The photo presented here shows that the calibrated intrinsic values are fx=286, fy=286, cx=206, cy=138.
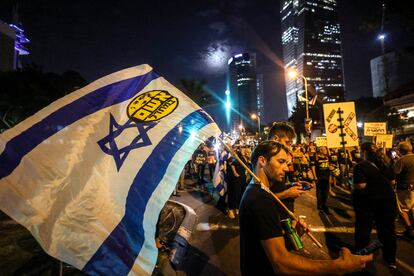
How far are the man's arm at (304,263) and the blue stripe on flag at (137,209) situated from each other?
93 cm

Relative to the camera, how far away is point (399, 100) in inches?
1201

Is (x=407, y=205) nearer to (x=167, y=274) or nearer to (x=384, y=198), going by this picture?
(x=384, y=198)

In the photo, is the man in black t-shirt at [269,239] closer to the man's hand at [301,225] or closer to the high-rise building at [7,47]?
the man's hand at [301,225]

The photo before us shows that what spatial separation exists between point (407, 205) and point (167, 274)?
18.3 feet

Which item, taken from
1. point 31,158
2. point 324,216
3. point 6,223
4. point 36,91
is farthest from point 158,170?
point 36,91

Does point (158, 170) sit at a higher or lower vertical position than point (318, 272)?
higher

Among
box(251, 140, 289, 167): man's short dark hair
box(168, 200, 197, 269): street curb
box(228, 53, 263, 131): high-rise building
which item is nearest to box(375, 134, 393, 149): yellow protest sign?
box(168, 200, 197, 269): street curb

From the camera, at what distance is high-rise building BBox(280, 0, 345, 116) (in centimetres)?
10731

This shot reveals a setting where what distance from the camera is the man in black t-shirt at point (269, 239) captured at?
1.93 m

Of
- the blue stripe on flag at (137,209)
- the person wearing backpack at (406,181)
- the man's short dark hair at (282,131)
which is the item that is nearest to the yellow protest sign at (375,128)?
the person wearing backpack at (406,181)

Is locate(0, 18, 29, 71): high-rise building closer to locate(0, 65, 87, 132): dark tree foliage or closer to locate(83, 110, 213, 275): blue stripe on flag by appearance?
Result: locate(0, 65, 87, 132): dark tree foliage

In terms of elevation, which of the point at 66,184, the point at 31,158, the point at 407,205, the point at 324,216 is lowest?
the point at 324,216

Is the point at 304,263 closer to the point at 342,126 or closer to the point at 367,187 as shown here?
the point at 367,187

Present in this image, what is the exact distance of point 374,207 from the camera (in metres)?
4.79
